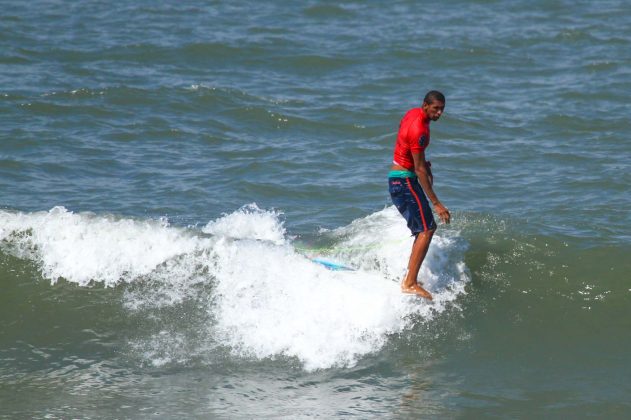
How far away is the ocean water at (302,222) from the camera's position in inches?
317

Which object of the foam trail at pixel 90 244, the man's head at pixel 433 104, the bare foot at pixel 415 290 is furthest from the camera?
the foam trail at pixel 90 244

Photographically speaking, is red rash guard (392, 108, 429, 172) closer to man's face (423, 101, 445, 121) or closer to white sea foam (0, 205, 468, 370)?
man's face (423, 101, 445, 121)

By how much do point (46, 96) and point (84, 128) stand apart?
1.43m

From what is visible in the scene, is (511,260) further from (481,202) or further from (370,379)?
(370,379)

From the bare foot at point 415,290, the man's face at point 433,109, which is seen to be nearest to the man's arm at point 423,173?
the man's face at point 433,109

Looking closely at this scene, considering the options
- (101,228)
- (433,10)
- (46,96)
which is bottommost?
(101,228)

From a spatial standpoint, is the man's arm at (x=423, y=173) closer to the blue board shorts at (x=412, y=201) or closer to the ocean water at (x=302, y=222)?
the blue board shorts at (x=412, y=201)

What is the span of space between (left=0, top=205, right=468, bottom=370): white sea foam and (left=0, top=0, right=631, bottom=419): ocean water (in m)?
0.03

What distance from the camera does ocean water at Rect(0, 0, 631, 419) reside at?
26.4 ft

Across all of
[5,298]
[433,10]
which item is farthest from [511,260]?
[433,10]

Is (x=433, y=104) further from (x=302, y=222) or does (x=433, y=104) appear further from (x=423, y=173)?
(x=302, y=222)

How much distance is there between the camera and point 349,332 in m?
8.66

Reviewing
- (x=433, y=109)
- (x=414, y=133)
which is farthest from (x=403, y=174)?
(x=433, y=109)

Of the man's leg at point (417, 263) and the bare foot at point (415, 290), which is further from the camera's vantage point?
the bare foot at point (415, 290)
